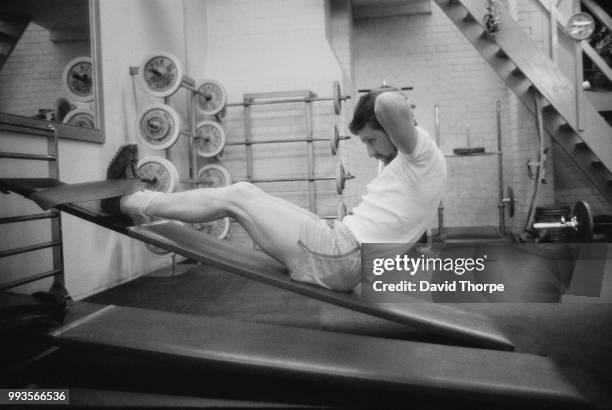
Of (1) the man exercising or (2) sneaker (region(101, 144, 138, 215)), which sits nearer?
(1) the man exercising

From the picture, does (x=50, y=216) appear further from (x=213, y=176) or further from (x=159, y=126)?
(x=213, y=176)

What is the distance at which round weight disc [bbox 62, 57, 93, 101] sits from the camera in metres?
3.33

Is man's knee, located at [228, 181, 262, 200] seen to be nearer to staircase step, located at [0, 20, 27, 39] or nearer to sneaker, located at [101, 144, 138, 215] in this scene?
sneaker, located at [101, 144, 138, 215]

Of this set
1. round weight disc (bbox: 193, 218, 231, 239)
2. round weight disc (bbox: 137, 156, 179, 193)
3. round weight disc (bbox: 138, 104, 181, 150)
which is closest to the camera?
round weight disc (bbox: 137, 156, 179, 193)

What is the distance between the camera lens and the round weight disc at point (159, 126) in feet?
12.9

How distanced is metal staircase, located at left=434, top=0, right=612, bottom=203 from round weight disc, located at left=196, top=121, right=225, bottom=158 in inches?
108

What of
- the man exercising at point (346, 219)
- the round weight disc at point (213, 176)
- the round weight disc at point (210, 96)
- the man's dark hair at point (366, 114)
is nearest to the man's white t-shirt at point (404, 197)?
the man exercising at point (346, 219)

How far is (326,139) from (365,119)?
2984 mm

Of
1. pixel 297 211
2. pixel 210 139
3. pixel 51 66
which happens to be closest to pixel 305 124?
pixel 210 139

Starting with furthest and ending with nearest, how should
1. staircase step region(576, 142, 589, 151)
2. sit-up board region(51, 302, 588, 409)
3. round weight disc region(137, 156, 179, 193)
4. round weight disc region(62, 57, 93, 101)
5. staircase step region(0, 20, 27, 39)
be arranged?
staircase step region(576, 142, 589, 151), round weight disc region(137, 156, 179, 193), round weight disc region(62, 57, 93, 101), staircase step region(0, 20, 27, 39), sit-up board region(51, 302, 588, 409)

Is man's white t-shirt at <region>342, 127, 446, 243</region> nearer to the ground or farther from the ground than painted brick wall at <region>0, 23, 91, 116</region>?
nearer to the ground

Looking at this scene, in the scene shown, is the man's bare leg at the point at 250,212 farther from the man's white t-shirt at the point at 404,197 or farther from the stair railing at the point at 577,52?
the stair railing at the point at 577,52

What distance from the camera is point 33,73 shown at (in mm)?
2955

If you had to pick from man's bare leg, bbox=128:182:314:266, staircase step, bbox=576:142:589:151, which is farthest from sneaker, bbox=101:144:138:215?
staircase step, bbox=576:142:589:151
